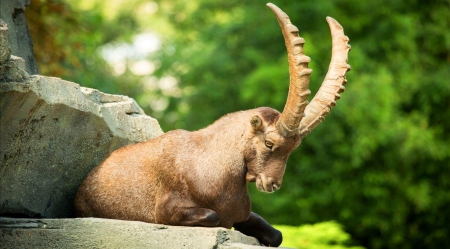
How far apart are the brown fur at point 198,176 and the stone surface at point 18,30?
5.38ft

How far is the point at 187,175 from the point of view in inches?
218

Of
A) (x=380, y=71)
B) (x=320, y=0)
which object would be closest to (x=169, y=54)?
(x=320, y=0)

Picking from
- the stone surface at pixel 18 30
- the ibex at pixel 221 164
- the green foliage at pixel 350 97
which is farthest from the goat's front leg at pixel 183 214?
the green foliage at pixel 350 97

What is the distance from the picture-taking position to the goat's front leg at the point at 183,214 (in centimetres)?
536

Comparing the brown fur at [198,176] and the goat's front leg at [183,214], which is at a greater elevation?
the brown fur at [198,176]

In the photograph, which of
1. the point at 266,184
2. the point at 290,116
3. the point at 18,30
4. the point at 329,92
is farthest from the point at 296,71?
the point at 18,30

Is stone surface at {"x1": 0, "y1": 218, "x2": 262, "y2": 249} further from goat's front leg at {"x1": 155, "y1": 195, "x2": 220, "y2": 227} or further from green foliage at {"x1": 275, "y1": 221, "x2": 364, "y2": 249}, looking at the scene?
green foliage at {"x1": 275, "y1": 221, "x2": 364, "y2": 249}

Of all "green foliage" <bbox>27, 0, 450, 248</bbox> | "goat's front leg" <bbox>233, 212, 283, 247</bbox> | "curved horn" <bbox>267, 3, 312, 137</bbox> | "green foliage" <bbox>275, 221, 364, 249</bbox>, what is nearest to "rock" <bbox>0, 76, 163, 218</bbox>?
"goat's front leg" <bbox>233, 212, 283, 247</bbox>

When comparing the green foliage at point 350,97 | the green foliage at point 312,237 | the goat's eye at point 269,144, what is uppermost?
the green foliage at point 350,97

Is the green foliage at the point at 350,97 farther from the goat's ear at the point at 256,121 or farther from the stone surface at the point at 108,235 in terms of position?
the goat's ear at the point at 256,121

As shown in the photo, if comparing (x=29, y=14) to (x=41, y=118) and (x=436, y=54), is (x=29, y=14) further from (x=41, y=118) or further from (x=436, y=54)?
(x=436, y=54)

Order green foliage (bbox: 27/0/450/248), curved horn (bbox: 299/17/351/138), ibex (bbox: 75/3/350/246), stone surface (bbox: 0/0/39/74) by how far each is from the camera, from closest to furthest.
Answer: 1. ibex (bbox: 75/3/350/246)
2. curved horn (bbox: 299/17/351/138)
3. stone surface (bbox: 0/0/39/74)
4. green foliage (bbox: 27/0/450/248)

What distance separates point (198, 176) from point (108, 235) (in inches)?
34.0

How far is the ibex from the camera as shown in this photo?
5348mm
